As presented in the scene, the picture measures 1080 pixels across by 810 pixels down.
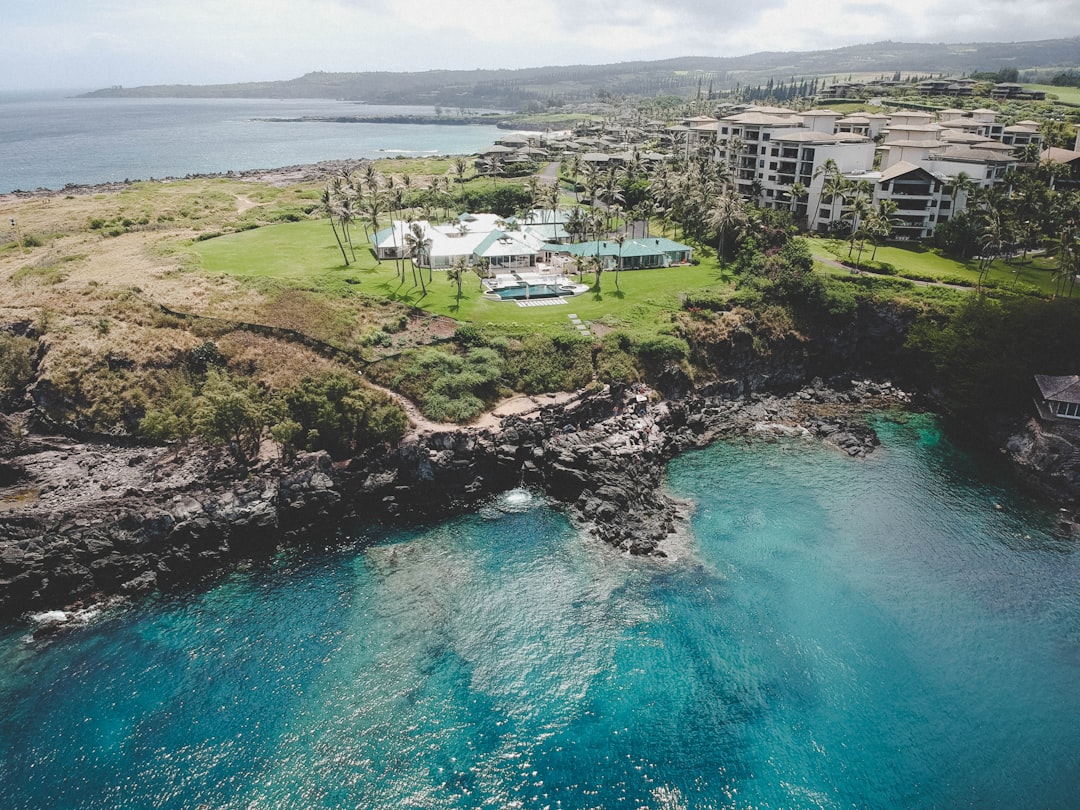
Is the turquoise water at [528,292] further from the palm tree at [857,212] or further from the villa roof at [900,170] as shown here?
the villa roof at [900,170]

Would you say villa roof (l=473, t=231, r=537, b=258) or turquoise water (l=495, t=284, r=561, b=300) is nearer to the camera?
turquoise water (l=495, t=284, r=561, b=300)

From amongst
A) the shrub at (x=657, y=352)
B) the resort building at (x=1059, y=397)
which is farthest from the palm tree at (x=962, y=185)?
the shrub at (x=657, y=352)

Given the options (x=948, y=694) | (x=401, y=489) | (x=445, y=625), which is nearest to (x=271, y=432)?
(x=401, y=489)

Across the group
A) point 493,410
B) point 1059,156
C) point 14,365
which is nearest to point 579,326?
point 493,410

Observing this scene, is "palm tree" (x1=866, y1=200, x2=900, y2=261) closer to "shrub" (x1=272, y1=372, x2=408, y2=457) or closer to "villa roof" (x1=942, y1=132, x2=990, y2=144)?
"villa roof" (x1=942, y1=132, x2=990, y2=144)

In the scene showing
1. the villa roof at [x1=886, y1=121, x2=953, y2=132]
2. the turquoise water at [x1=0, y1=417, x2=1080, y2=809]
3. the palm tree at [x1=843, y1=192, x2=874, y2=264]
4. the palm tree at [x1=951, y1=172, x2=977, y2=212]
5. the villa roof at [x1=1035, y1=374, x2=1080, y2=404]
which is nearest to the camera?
the turquoise water at [x1=0, y1=417, x2=1080, y2=809]

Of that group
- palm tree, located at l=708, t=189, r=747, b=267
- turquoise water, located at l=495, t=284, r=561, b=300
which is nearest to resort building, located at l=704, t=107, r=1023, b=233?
palm tree, located at l=708, t=189, r=747, b=267
